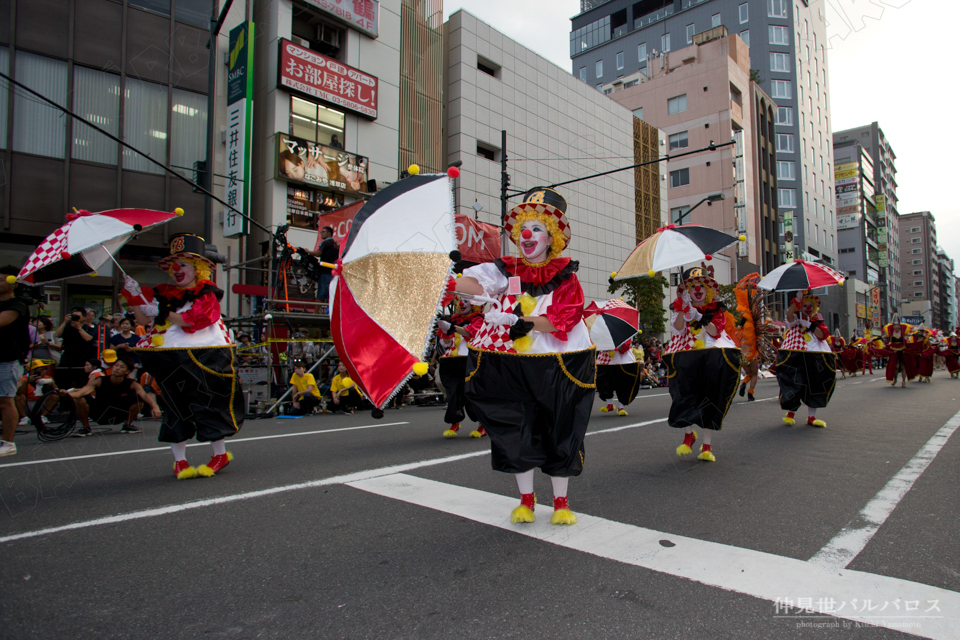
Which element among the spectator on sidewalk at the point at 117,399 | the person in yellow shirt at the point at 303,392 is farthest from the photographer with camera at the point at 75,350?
the person in yellow shirt at the point at 303,392

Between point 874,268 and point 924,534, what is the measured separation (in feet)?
322

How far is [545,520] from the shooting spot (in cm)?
360

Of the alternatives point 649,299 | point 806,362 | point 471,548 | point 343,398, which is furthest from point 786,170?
point 471,548

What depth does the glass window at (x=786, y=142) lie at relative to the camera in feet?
197

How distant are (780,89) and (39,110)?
2578 inches

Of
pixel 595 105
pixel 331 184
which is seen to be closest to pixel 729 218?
pixel 595 105

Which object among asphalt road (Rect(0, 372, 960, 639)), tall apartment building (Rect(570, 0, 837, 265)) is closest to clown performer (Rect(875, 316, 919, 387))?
asphalt road (Rect(0, 372, 960, 639))

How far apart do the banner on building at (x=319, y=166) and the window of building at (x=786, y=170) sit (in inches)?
2088

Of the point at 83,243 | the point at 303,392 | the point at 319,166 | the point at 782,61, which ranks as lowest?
the point at 303,392

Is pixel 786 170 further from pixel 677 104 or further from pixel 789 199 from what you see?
pixel 677 104

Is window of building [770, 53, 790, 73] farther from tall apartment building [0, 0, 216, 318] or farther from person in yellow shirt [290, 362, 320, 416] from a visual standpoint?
person in yellow shirt [290, 362, 320, 416]

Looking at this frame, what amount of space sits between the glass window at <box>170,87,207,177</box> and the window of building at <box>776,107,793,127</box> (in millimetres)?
59701

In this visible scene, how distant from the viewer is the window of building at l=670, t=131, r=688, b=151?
48812 millimetres

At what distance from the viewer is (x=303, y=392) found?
416 inches
